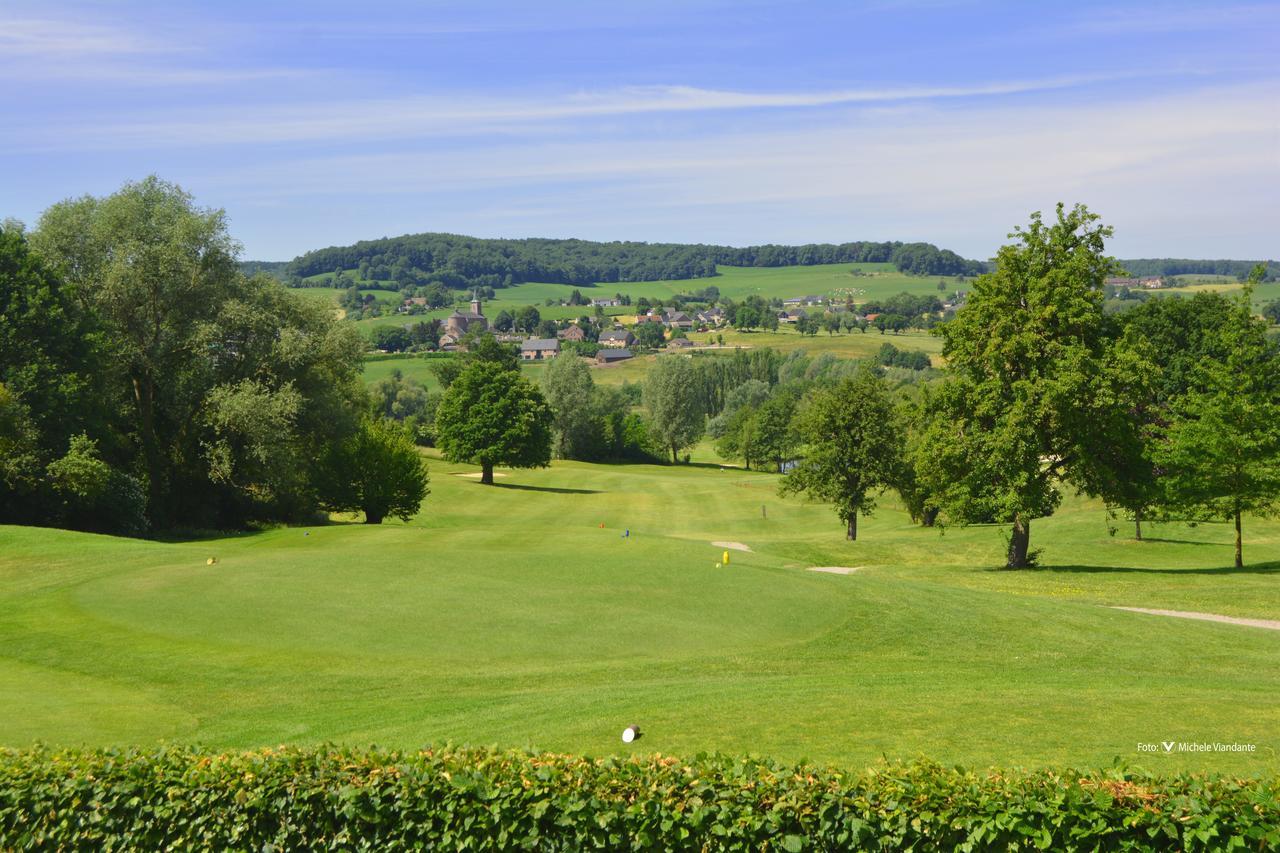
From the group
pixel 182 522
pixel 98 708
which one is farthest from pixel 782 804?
pixel 182 522

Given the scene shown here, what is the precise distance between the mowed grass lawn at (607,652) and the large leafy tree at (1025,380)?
386 cm

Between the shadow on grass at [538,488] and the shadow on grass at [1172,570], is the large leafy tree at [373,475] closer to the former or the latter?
the shadow on grass at [538,488]

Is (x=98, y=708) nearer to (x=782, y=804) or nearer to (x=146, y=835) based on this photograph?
(x=146, y=835)

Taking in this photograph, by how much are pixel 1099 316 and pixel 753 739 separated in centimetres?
2951

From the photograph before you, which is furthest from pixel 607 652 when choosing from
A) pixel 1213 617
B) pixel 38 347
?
pixel 38 347

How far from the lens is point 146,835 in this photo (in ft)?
33.7

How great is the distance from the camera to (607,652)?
21328 mm

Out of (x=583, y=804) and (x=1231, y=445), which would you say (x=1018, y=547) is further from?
(x=583, y=804)

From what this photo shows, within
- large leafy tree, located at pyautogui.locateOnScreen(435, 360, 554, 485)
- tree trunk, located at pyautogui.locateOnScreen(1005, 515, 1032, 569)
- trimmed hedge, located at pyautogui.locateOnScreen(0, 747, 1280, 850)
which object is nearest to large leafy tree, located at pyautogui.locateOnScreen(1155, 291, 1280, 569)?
tree trunk, located at pyautogui.locateOnScreen(1005, 515, 1032, 569)

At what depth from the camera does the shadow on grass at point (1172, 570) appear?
36.0m

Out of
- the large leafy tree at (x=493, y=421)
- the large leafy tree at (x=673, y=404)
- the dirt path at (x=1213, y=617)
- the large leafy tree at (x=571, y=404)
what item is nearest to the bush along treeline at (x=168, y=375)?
the large leafy tree at (x=493, y=421)

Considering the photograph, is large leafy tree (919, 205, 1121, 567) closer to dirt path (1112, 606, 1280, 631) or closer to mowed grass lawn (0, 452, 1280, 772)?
mowed grass lawn (0, 452, 1280, 772)

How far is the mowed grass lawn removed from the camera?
14250 millimetres

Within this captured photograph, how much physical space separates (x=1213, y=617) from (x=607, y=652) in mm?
18393
